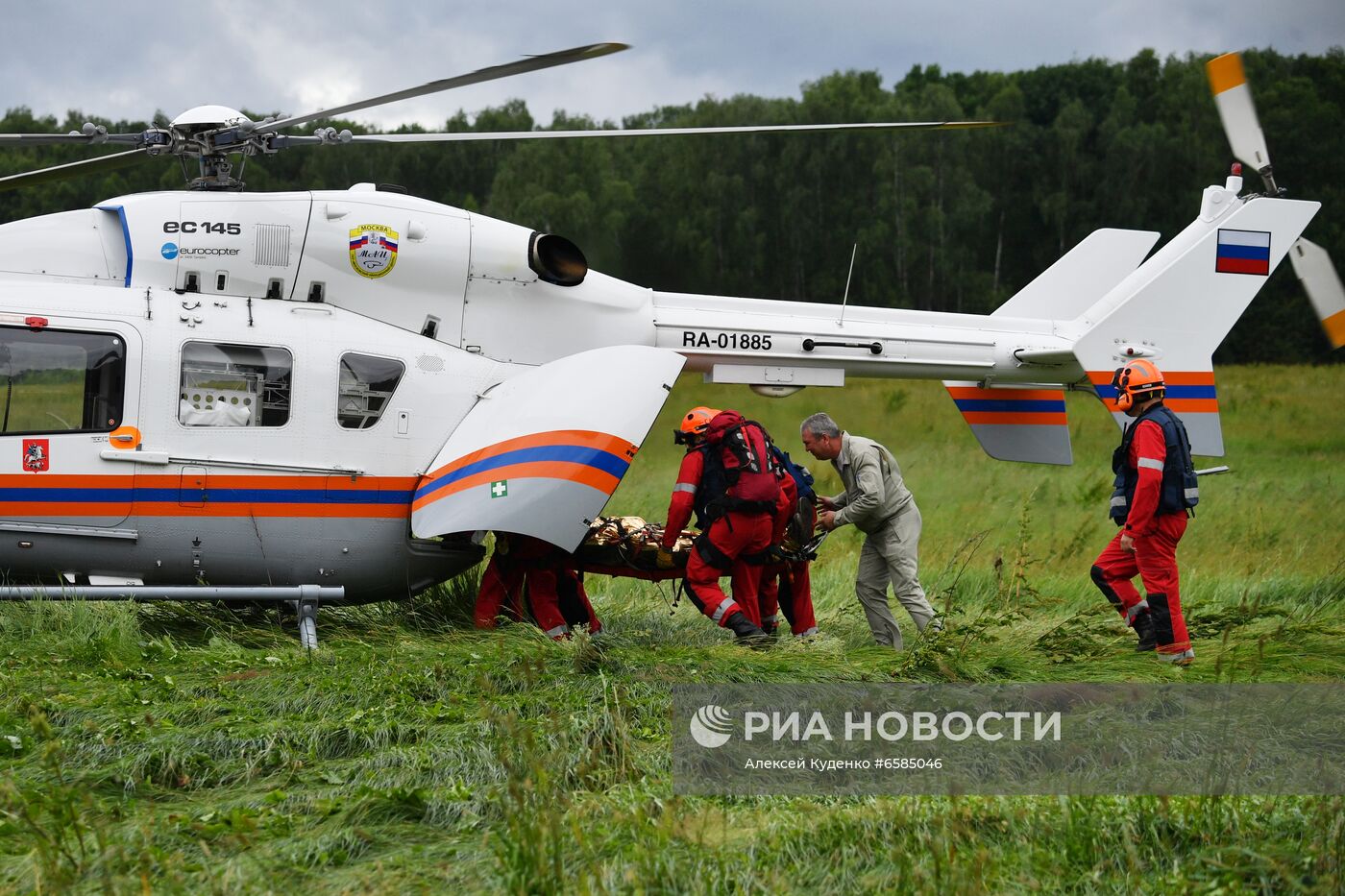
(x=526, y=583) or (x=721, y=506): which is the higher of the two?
(x=721, y=506)

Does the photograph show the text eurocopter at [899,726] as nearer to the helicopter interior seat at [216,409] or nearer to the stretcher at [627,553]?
the stretcher at [627,553]

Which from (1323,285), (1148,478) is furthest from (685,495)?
(1323,285)

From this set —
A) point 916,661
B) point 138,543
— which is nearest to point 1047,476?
point 916,661

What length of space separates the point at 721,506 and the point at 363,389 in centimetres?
249

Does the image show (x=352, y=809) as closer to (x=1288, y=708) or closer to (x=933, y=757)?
(x=933, y=757)

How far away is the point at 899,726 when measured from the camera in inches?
231

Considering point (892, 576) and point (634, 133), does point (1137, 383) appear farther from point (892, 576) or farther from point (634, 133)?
point (634, 133)

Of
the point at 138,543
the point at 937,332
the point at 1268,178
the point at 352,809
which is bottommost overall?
the point at 352,809

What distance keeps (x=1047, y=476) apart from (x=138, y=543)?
1364 cm

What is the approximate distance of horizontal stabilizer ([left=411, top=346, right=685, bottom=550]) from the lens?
797 centimetres

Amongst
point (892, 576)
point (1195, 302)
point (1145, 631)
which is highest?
point (1195, 302)

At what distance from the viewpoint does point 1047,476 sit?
730 inches

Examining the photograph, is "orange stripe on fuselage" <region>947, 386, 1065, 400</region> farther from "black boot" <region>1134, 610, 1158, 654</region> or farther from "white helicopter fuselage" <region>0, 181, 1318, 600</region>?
"black boot" <region>1134, 610, 1158, 654</region>

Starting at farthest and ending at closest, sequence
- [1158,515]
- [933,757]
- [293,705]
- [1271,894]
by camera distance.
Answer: [1158,515]
[293,705]
[933,757]
[1271,894]
